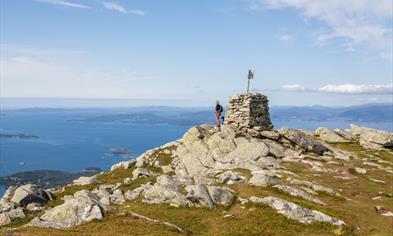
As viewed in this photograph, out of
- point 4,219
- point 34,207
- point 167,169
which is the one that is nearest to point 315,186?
point 167,169

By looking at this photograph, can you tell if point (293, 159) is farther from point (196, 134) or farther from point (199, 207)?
point (199, 207)

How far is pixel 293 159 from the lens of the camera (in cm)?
5722

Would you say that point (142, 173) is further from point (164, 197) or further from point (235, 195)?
point (235, 195)

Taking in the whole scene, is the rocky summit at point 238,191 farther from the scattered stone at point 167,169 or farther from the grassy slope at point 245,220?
the scattered stone at point 167,169

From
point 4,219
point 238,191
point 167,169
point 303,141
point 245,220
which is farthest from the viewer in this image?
point 303,141

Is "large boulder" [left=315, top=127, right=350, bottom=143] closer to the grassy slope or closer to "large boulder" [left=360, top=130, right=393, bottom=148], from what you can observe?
"large boulder" [left=360, top=130, right=393, bottom=148]

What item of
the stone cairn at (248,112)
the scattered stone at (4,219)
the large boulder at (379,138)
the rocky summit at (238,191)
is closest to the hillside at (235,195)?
the rocky summit at (238,191)

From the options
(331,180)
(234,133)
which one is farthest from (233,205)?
(234,133)

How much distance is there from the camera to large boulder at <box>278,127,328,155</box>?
6294cm

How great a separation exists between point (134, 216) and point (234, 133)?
35.8 meters

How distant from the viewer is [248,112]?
221 feet

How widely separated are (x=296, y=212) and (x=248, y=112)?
119 ft

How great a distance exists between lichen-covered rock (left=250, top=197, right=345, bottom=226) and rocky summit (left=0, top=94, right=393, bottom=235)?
0.08m

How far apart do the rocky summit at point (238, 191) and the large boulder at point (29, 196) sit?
14cm
